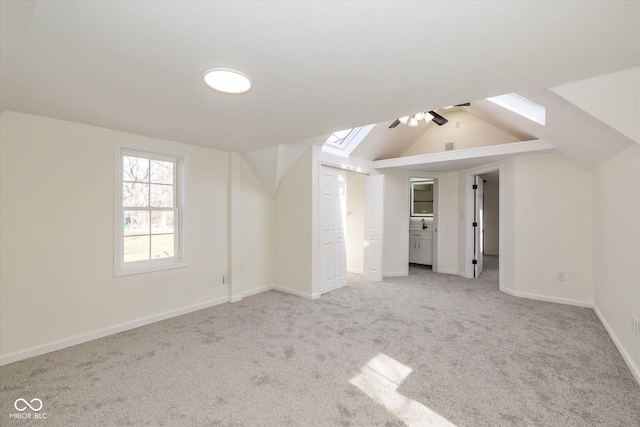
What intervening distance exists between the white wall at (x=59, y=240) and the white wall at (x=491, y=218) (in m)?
8.47

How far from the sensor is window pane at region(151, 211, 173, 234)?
342cm

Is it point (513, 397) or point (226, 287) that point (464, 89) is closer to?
point (513, 397)

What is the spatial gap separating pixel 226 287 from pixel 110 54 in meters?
3.20

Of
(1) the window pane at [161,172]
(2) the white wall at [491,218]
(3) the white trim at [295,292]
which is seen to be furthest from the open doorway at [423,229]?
(1) the window pane at [161,172]

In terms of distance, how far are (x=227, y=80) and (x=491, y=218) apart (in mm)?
8716

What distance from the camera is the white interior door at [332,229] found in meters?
4.32

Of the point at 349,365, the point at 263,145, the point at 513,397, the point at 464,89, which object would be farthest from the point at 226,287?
the point at 464,89

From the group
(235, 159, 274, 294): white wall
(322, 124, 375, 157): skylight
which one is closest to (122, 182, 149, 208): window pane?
(235, 159, 274, 294): white wall

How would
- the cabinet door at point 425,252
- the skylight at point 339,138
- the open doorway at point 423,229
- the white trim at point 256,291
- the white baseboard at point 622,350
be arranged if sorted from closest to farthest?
the white baseboard at point 622,350, the white trim at point 256,291, the skylight at point 339,138, the open doorway at point 423,229, the cabinet door at point 425,252

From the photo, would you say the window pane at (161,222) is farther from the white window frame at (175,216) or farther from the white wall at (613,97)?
the white wall at (613,97)

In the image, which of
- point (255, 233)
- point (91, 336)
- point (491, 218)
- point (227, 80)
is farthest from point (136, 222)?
point (491, 218)

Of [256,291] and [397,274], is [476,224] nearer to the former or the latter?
[397,274]

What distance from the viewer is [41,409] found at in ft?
5.93

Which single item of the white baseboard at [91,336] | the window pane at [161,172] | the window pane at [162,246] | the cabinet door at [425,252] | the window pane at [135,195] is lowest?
the white baseboard at [91,336]
